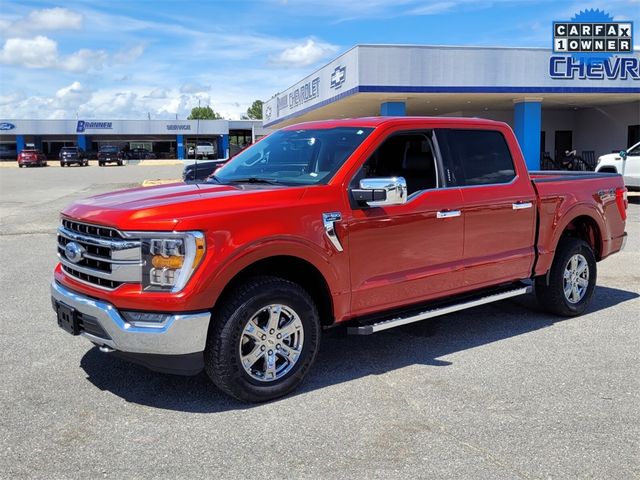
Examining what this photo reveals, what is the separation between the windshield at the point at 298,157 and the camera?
4.82 metres

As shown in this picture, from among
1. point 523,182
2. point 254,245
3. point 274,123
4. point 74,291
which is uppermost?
point 274,123

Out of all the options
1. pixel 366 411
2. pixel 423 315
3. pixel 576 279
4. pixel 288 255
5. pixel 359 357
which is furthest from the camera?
pixel 576 279

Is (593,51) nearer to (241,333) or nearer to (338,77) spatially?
(338,77)

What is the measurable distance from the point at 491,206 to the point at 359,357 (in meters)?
1.75

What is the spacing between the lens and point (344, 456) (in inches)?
137

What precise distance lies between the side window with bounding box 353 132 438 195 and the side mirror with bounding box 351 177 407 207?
2.24ft

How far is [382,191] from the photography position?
171 inches

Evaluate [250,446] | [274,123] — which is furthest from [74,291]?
[274,123]

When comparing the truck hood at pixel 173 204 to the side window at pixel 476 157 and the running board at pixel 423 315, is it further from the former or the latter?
the side window at pixel 476 157

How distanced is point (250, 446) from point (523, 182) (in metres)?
3.61

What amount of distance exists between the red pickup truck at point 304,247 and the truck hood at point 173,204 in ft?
0.05

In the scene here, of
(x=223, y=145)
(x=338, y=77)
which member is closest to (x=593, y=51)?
(x=338, y=77)

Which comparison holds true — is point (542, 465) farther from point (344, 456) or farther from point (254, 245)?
point (254, 245)

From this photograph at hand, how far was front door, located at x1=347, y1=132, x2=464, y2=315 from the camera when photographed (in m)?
4.58
